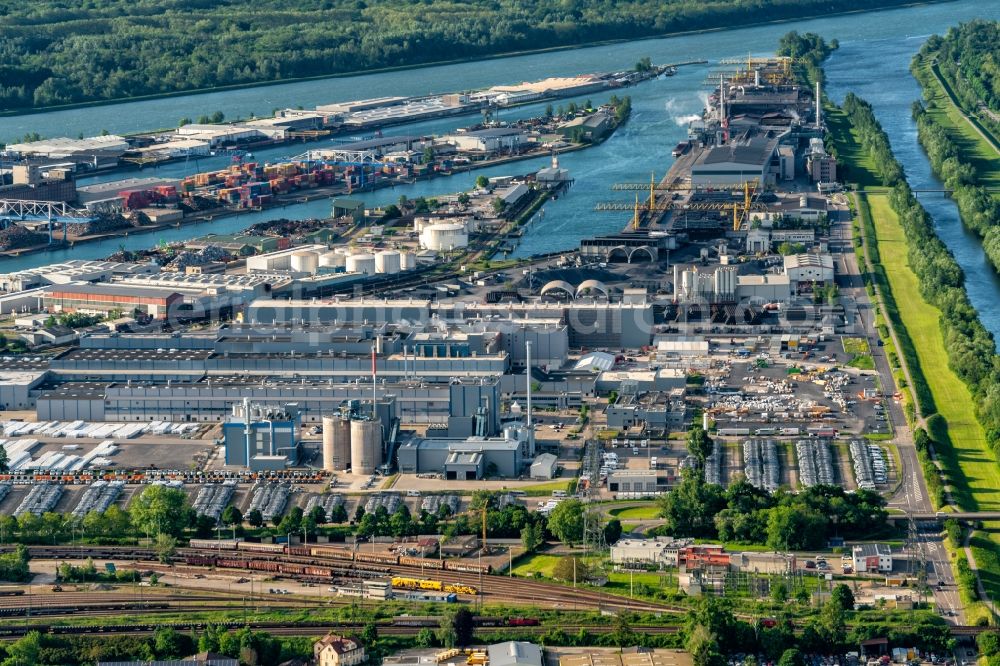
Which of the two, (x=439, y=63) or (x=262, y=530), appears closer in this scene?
(x=262, y=530)

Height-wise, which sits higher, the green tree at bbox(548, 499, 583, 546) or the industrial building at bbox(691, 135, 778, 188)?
the green tree at bbox(548, 499, 583, 546)

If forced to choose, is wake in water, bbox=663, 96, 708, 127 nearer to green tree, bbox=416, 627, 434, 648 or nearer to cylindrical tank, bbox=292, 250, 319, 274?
cylindrical tank, bbox=292, 250, 319, 274

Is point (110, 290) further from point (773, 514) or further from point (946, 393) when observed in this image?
point (773, 514)

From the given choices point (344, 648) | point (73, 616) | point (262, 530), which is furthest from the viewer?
point (262, 530)

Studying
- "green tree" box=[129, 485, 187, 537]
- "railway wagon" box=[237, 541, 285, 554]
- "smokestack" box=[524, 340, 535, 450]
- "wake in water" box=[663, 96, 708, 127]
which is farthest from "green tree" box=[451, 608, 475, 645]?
"wake in water" box=[663, 96, 708, 127]

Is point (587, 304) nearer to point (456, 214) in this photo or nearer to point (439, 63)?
point (456, 214)

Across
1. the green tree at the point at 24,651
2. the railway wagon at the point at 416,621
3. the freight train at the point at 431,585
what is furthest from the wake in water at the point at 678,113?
the green tree at the point at 24,651

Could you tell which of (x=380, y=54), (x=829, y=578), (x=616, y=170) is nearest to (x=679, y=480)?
(x=829, y=578)
